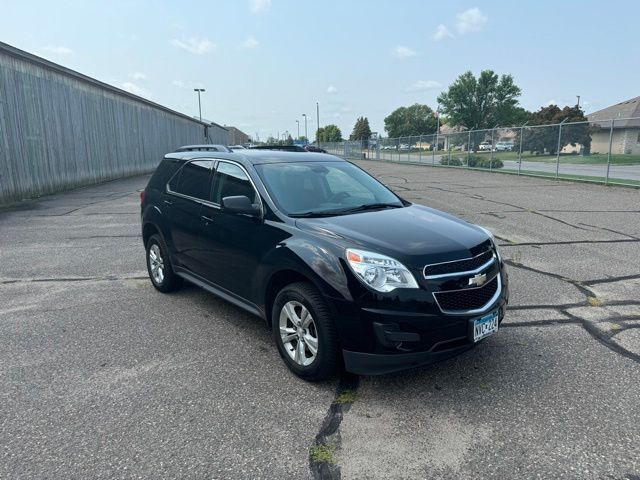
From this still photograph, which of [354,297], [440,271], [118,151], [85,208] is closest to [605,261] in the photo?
[440,271]

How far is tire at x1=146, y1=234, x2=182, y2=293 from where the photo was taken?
18.1 feet

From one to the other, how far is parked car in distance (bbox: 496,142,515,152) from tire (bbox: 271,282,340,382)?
73.1 ft

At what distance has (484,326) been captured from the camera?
333cm

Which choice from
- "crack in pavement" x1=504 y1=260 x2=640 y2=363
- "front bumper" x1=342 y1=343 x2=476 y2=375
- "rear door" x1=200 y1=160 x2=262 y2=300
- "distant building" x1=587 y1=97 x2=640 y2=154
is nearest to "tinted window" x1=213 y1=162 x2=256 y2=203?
"rear door" x1=200 y1=160 x2=262 y2=300

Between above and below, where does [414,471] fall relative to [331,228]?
below

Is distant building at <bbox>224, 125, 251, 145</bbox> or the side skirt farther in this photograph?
distant building at <bbox>224, 125, 251, 145</bbox>

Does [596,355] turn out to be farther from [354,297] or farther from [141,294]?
[141,294]

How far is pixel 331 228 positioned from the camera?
11.7 feet

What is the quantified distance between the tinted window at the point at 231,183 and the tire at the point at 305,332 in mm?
1060

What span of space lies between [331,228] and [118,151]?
81.2ft

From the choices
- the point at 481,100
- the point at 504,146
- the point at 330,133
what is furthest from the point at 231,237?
the point at 330,133

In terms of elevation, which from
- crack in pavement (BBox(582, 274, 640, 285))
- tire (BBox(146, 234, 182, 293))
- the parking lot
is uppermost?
tire (BBox(146, 234, 182, 293))

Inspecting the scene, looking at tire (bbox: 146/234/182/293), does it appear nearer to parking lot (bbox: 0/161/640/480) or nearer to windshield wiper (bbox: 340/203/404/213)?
parking lot (bbox: 0/161/640/480)

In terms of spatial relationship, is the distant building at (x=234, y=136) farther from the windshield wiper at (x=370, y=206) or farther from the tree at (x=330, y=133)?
the windshield wiper at (x=370, y=206)
